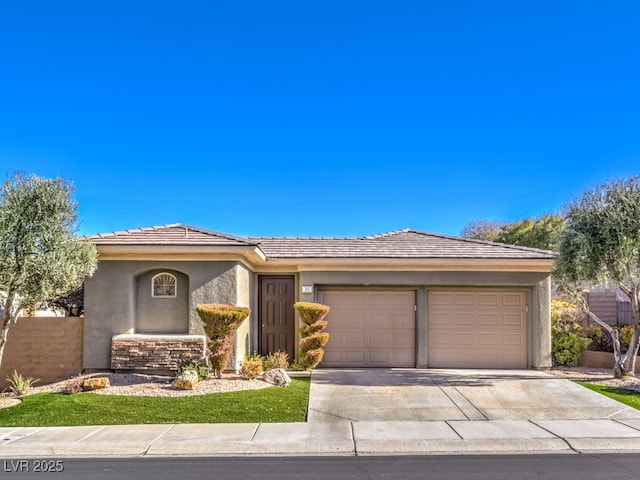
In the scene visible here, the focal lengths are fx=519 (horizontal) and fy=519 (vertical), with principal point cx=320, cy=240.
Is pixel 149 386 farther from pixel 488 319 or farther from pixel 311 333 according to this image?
pixel 488 319

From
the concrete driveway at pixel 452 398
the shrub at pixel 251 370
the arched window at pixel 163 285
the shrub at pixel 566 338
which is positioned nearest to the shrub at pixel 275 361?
the concrete driveway at pixel 452 398

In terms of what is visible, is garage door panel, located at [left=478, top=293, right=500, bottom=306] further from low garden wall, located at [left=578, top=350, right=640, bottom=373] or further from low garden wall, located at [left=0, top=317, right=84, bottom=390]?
low garden wall, located at [left=0, top=317, right=84, bottom=390]

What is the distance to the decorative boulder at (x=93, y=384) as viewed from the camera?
10.3 meters

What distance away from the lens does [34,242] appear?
9.88 m

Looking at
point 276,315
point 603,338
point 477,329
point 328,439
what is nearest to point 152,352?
point 276,315

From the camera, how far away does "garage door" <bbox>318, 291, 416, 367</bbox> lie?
14055mm

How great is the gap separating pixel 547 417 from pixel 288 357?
7248 mm

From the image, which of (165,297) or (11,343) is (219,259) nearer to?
(165,297)

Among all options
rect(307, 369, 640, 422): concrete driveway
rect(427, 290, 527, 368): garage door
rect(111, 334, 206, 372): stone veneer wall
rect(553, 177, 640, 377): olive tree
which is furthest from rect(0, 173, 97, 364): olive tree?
rect(553, 177, 640, 377): olive tree

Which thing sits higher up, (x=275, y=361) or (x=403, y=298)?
(x=403, y=298)

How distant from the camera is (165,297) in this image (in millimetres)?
12516

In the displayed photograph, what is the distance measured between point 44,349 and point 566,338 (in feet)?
43.1

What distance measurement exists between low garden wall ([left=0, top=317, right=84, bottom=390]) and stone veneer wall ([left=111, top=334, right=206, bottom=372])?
1.08 m

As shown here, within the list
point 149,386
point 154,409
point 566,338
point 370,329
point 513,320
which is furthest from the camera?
point 370,329
